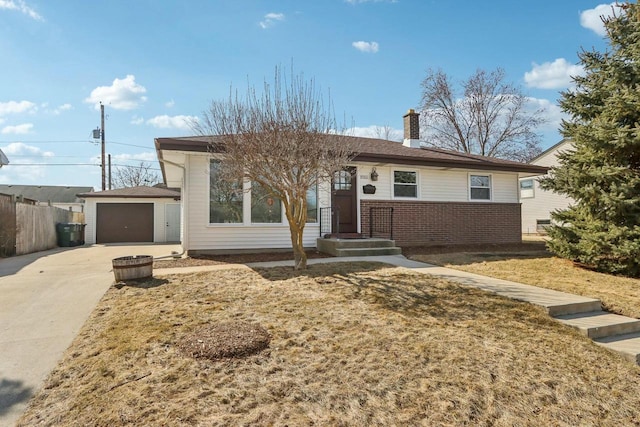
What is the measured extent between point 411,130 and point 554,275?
8.28 metres

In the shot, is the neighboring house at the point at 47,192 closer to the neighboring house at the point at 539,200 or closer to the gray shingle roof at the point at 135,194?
the gray shingle roof at the point at 135,194

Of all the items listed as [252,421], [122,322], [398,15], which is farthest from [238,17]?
[252,421]

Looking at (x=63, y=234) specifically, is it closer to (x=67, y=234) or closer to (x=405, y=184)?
(x=67, y=234)

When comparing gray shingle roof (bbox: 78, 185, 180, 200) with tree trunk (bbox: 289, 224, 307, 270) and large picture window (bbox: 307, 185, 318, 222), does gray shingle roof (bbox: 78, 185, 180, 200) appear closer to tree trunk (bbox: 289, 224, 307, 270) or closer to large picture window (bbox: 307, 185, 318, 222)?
large picture window (bbox: 307, 185, 318, 222)

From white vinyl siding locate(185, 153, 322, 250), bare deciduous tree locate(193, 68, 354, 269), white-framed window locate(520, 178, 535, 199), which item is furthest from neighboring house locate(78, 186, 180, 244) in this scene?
white-framed window locate(520, 178, 535, 199)

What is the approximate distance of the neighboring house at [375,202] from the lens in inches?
355

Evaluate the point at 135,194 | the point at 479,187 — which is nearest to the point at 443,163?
the point at 479,187

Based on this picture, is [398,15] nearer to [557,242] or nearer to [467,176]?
[467,176]

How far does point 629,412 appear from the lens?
9.31 ft

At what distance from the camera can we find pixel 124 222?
55.7 ft

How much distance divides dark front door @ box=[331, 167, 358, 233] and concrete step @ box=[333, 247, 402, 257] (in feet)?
4.96

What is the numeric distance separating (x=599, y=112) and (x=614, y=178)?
1.87 m

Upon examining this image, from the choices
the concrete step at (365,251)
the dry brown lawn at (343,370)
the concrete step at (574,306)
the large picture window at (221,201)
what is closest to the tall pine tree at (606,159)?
the concrete step at (574,306)

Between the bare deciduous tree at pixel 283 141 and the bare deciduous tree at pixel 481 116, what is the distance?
23289 mm
